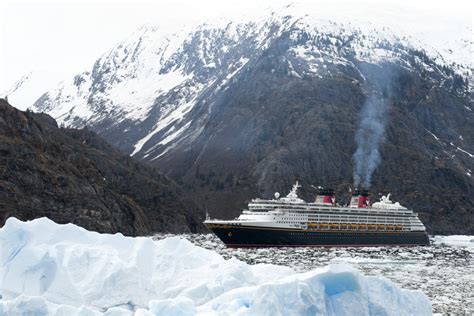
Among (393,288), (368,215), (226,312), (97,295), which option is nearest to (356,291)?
(393,288)

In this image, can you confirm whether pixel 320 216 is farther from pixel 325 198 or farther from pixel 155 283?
pixel 155 283

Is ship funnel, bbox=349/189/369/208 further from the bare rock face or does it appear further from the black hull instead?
the bare rock face

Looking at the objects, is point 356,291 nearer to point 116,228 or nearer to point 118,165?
point 116,228

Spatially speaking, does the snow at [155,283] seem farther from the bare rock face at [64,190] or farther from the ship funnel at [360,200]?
the ship funnel at [360,200]

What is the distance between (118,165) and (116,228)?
179ft

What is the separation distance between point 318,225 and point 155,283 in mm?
90170

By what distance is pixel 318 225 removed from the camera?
12488cm

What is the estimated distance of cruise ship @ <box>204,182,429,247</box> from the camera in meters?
113

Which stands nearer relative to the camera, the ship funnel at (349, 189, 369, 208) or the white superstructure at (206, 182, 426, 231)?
the white superstructure at (206, 182, 426, 231)

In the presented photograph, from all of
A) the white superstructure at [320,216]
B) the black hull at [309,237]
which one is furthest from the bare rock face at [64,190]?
the black hull at [309,237]

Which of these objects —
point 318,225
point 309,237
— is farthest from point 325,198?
point 309,237

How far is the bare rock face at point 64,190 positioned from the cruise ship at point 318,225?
1986 cm

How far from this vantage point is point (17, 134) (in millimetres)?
121312

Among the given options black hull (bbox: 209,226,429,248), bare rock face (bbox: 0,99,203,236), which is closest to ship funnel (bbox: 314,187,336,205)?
black hull (bbox: 209,226,429,248)
